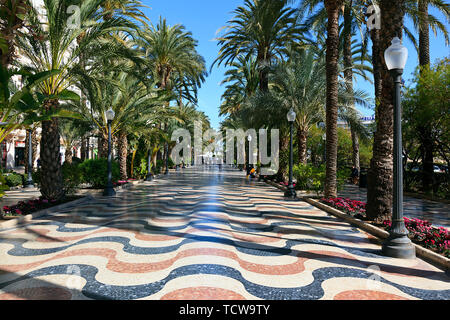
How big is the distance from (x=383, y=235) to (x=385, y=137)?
2.32 meters

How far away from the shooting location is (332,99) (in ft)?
33.1

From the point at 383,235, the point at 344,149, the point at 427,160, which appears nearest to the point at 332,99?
the point at 383,235

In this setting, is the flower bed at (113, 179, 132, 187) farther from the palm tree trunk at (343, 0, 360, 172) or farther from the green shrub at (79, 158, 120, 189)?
the palm tree trunk at (343, 0, 360, 172)

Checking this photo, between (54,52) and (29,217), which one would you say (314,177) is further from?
(54,52)

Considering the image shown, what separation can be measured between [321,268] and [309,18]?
13.4m

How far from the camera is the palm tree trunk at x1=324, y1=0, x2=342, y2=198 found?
10.1m

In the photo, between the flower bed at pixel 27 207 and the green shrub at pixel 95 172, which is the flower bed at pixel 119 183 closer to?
the green shrub at pixel 95 172

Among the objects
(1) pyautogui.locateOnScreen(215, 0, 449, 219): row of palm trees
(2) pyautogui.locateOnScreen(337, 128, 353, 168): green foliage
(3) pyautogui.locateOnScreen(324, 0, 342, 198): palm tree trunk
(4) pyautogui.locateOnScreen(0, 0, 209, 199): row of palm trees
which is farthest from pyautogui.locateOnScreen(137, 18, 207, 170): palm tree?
(2) pyautogui.locateOnScreen(337, 128, 353, 168): green foliage

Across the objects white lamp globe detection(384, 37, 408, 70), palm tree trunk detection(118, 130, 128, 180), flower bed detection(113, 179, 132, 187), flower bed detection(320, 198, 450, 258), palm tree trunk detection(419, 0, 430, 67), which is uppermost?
palm tree trunk detection(419, 0, 430, 67)

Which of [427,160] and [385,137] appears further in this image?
[427,160]

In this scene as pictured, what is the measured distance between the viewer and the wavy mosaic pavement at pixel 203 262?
10.5 feet

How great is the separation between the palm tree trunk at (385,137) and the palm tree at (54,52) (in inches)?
296

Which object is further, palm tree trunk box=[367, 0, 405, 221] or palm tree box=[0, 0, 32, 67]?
palm tree box=[0, 0, 32, 67]

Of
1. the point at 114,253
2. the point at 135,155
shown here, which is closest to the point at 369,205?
the point at 114,253
